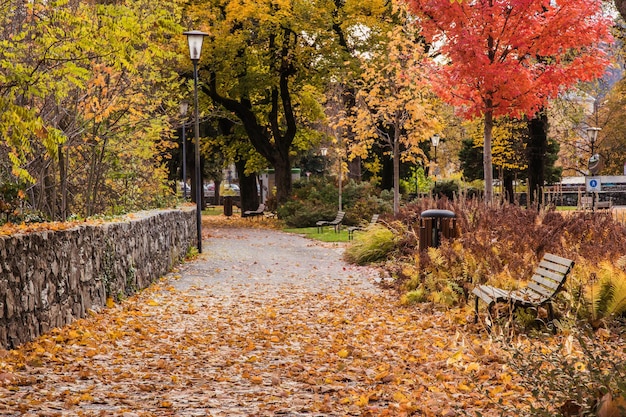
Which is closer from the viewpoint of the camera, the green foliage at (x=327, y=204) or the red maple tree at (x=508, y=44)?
the red maple tree at (x=508, y=44)

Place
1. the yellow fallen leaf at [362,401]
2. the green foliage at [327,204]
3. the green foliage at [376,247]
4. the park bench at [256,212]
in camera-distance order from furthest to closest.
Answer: the park bench at [256,212], the green foliage at [327,204], the green foliage at [376,247], the yellow fallen leaf at [362,401]

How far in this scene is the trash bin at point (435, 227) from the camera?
1321cm

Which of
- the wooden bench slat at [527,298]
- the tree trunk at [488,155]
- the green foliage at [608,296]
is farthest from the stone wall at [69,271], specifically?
the tree trunk at [488,155]

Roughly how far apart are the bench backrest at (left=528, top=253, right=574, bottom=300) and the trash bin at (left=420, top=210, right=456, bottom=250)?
3.64 m

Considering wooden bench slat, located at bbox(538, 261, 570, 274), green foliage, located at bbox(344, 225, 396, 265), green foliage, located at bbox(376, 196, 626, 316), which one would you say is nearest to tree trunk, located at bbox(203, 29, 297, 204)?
green foliage, located at bbox(344, 225, 396, 265)

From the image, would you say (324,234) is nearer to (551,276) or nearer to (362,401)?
(551,276)

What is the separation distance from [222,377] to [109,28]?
4178 millimetres

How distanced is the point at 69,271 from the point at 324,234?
1869 cm

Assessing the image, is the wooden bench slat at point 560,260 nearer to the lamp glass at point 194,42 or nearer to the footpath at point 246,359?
the footpath at point 246,359

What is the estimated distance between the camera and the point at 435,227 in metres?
13.5

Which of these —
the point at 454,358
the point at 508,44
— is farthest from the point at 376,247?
the point at 454,358

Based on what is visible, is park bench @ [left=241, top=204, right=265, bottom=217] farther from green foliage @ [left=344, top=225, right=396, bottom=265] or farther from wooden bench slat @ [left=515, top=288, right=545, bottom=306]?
wooden bench slat @ [left=515, top=288, right=545, bottom=306]

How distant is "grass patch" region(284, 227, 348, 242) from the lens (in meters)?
25.7

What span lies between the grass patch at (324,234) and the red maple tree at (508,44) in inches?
333
